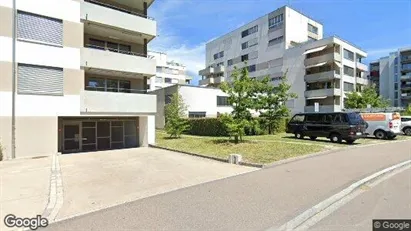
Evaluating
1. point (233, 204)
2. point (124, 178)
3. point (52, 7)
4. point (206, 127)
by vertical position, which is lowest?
point (124, 178)

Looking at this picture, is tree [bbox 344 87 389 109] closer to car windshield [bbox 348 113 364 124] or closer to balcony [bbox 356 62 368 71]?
balcony [bbox 356 62 368 71]

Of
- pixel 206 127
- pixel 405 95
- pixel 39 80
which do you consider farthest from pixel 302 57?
pixel 39 80

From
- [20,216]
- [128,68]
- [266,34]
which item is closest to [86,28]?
[128,68]

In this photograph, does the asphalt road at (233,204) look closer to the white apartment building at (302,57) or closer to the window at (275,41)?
the white apartment building at (302,57)

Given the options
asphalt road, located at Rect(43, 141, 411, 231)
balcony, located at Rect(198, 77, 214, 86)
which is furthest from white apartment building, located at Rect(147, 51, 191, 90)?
asphalt road, located at Rect(43, 141, 411, 231)

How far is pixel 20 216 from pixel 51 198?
1.24m

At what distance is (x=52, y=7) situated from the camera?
1515 centimetres

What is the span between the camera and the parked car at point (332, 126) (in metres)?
17.4

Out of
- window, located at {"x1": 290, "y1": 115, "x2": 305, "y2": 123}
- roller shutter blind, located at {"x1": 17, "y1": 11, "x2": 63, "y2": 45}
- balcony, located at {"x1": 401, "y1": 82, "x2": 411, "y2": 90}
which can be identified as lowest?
window, located at {"x1": 290, "y1": 115, "x2": 305, "y2": 123}

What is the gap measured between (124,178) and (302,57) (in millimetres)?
46206

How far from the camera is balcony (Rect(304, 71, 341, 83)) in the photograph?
147 feet

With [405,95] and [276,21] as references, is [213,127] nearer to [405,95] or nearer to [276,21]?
[276,21]

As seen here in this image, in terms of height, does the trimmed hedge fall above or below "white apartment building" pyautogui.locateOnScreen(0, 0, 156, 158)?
below

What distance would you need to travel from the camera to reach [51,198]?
268 inches
